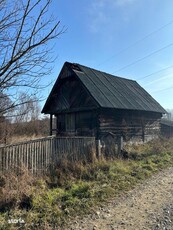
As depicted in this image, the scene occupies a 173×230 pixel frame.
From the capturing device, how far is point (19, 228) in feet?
12.0

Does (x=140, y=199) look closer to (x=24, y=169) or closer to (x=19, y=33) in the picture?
(x=24, y=169)

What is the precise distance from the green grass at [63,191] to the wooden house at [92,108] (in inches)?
227

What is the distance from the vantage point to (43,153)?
7.45 meters

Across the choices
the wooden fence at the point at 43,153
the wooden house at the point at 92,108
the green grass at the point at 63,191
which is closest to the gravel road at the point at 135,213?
the green grass at the point at 63,191

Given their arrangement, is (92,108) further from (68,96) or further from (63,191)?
(63,191)

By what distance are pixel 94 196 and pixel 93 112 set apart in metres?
9.15

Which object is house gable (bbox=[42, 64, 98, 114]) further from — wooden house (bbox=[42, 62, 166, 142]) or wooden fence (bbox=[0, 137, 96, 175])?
wooden fence (bbox=[0, 137, 96, 175])

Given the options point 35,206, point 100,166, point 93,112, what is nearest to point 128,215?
point 35,206

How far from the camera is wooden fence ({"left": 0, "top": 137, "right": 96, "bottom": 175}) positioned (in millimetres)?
6355

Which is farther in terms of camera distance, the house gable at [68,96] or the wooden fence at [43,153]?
the house gable at [68,96]

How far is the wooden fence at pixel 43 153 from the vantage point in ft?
20.9

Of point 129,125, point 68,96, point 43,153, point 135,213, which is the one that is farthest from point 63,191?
point 129,125

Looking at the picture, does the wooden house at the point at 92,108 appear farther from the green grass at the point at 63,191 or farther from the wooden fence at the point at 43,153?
the green grass at the point at 63,191

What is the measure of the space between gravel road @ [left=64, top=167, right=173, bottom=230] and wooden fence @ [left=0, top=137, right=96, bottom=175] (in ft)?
10.5
